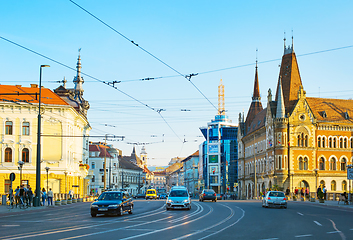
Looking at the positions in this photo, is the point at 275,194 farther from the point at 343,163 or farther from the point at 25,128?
the point at 343,163

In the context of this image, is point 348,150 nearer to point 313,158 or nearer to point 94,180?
point 313,158

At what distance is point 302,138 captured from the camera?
82188 millimetres

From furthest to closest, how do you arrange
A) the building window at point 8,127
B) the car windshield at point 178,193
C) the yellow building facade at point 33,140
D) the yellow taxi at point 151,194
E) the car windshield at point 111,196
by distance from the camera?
the yellow taxi at point 151,194
the building window at point 8,127
the yellow building facade at point 33,140
the car windshield at point 178,193
the car windshield at point 111,196

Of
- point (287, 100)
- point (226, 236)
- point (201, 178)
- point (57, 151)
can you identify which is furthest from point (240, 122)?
point (226, 236)

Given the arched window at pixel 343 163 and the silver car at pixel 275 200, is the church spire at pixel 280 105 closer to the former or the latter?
the arched window at pixel 343 163

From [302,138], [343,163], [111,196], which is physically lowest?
[111,196]

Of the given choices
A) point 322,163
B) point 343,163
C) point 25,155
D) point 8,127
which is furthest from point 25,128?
point 343,163

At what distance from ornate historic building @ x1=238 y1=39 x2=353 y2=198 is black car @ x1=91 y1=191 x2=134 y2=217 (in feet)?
183

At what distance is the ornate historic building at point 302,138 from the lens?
3187 inches

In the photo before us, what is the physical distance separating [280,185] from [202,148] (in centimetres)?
7975

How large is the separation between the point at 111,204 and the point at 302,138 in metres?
62.4

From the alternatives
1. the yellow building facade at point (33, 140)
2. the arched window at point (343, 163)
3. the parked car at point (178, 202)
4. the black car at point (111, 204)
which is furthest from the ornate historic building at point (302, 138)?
the black car at point (111, 204)

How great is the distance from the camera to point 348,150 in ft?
276

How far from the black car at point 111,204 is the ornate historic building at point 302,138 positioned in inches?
2193
